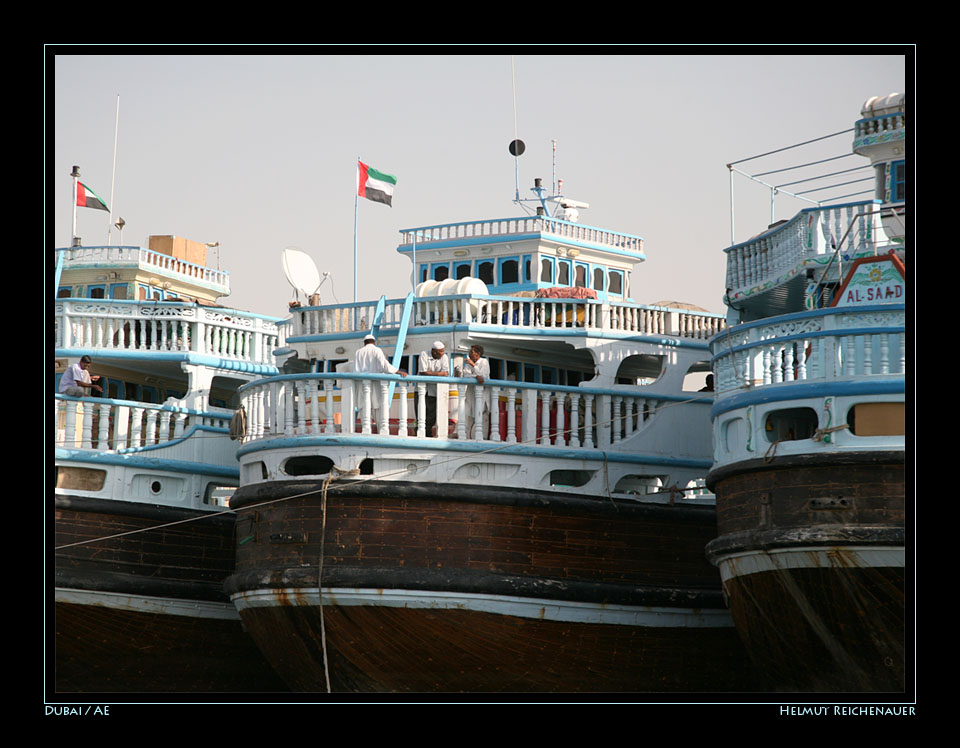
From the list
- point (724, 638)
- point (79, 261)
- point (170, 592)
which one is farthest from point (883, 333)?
point (79, 261)

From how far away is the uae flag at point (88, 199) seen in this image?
26.7 metres

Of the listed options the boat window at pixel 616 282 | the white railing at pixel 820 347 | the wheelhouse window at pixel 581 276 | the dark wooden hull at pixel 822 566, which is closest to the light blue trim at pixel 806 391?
the white railing at pixel 820 347

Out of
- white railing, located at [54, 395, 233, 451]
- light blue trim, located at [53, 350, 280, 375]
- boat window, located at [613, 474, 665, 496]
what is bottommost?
boat window, located at [613, 474, 665, 496]

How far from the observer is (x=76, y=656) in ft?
69.5

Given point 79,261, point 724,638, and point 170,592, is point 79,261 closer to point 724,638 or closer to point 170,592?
point 170,592

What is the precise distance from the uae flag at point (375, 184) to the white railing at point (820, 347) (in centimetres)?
760

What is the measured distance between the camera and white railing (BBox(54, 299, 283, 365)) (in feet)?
78.3

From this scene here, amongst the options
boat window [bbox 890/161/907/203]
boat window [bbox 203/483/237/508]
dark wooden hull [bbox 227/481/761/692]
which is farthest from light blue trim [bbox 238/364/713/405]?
boat window [bbox 890/161/907/203]

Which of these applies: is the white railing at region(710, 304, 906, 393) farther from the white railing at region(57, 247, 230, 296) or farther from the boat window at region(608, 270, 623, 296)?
the white railing at region(57, 247, 230, 296)

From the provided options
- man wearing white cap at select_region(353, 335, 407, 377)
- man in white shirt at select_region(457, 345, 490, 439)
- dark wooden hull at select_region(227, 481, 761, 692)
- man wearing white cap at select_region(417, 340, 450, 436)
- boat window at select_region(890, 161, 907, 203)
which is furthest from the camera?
boat window at select_region(890, 161, 907, 203)

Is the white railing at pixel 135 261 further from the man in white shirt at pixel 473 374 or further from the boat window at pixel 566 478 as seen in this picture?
the boat window at pixel 566 478

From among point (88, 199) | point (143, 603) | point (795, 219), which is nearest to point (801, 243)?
point (795, 219)

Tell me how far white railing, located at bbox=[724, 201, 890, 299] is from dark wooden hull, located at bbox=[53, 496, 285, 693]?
724 cm

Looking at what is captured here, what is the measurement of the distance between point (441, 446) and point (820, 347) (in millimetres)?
4550
